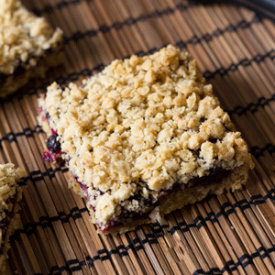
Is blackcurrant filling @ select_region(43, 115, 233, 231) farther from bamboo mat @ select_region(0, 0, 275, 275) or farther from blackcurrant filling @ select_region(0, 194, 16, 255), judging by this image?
blackcurrant filling @ select_region(0, 194, 16, 255)

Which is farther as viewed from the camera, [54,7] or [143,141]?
[54,7]

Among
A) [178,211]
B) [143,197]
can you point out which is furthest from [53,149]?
[178,211]

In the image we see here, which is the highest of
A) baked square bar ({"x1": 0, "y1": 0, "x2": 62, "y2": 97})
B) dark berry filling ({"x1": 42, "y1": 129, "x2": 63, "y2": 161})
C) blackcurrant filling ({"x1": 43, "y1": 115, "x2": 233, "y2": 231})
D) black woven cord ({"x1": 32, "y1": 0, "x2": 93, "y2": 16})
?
black woven cord ({"x1": 32, "y1": 0, "x2": 93, "y2": 16})

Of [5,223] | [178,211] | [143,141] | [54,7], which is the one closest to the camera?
[5,223]

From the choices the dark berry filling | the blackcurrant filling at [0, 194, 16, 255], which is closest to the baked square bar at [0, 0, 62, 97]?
the dark berry filling

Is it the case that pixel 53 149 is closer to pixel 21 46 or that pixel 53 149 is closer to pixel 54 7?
pixel 21 46

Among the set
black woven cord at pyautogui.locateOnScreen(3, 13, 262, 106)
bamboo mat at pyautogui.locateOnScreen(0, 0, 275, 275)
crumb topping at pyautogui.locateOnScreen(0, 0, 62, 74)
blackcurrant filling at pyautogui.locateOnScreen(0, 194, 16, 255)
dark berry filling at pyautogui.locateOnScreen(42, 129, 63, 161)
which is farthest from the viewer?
black woven cord at pyautogui.locateOnScreen(3, 13, 262, 106)

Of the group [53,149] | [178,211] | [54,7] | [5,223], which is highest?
[54,7]

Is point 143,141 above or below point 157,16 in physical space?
below
